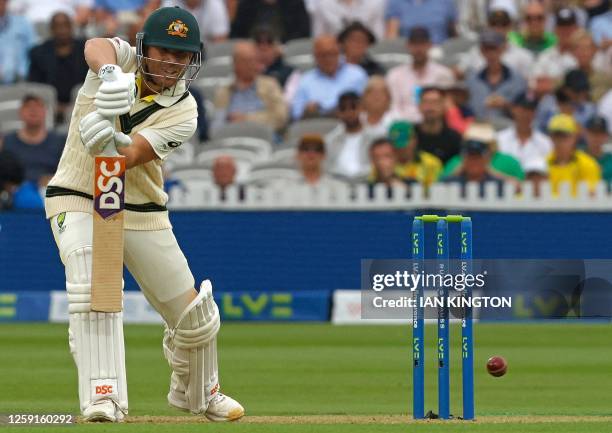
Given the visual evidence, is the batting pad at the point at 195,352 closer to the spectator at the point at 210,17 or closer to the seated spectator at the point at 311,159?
the seated spectator at the point at 311,159

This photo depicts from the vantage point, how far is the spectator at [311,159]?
1341 centimetres

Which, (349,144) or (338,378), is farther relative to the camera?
(349,144)

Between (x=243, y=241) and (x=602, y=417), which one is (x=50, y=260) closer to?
(x=243, y=241)

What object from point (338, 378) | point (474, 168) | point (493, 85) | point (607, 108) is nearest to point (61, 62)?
point (493, 85)

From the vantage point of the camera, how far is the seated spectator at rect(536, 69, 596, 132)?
1460 cm

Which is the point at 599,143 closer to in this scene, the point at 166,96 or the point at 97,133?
the point at 166,96

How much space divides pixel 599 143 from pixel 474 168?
1290 millimetres

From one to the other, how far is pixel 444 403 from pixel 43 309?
7.37 meters

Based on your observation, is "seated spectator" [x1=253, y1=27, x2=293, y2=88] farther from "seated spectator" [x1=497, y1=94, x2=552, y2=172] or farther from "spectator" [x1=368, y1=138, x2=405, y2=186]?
"seated spectator" [x1=497, y1=94, x2=552, y2=172]

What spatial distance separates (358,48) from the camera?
15117 mm

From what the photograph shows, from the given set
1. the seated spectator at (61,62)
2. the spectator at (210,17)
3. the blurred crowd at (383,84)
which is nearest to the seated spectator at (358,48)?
the blurred crowd at (383,84)

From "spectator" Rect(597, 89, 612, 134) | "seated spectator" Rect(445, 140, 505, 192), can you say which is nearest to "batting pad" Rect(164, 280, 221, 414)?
"seated spectator" Rect(445, 140, 505, 192)

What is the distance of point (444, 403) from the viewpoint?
5949 mm

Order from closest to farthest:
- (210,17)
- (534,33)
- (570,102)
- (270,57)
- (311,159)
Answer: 1. (311,159)
2. (570,102)
3. (534,33)
4. (270,57)
5. (210,17)
